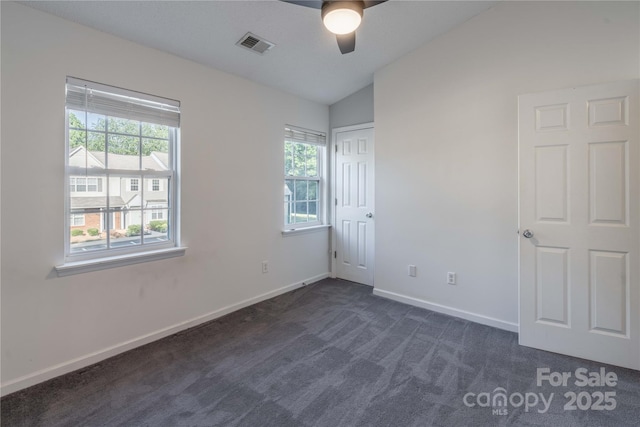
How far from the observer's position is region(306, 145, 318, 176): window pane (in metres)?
4.23

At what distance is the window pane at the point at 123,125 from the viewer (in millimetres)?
2385

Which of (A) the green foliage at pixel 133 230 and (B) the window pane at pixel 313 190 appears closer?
(A) the green foliage at pixel 133 230

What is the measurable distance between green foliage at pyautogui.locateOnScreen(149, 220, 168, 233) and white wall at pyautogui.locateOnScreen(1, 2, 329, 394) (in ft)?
0.52

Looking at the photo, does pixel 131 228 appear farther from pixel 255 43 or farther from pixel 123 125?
→ pixel 255 43

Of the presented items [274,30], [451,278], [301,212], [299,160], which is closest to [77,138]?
[274,30]

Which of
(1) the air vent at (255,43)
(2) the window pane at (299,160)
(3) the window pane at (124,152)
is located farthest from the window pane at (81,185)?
(2) the window pane at (299,160)

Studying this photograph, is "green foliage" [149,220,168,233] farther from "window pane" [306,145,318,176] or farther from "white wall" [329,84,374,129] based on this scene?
"white wall" [329,84,374,129]

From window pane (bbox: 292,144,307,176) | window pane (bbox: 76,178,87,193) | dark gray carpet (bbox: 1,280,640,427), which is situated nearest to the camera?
dark gray carpet (bbox: 1,280,640,427)

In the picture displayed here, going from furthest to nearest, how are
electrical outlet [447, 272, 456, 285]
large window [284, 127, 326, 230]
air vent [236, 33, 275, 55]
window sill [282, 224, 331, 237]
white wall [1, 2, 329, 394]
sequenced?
large window [284, 127, 326, 230]
window sill [282, 224, 331, 237]
electrical outlet [447, 272, 456, 285]
air vent [236, 33, 275, 55]
white wall [1, 2, 329, 394]

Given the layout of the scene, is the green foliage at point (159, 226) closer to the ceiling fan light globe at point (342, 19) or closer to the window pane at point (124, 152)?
the window pane at point (124, 152)

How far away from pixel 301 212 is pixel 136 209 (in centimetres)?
204

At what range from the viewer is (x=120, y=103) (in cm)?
238

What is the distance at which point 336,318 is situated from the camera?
3074mm

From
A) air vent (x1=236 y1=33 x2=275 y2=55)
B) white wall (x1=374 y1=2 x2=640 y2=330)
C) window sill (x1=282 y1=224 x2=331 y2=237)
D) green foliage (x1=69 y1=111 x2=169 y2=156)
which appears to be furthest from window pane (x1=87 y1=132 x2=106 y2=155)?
white wall (x1=374 y1=2 x2=640 y2=330)
